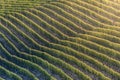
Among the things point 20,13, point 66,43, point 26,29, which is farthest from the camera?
point 20,13

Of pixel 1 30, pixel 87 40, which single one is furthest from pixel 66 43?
pixel 1 30

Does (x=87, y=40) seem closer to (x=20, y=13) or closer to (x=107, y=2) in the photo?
(x=107, y=2)

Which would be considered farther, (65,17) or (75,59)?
(65,17)

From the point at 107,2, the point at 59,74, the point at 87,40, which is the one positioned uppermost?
the point at 107,2

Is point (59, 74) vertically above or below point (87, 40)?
below

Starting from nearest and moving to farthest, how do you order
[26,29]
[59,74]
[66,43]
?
1. [59,74]
2. [66,43]
3. [26,29]

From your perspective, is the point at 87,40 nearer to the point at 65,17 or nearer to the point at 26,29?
the point at 65,17
